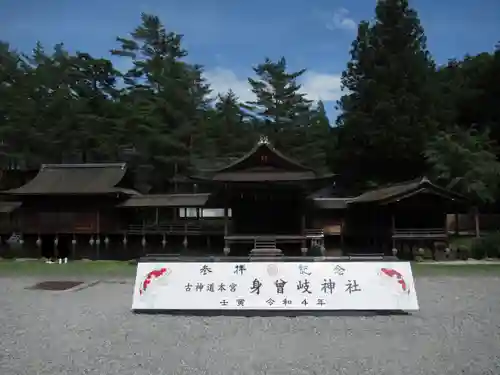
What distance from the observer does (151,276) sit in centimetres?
925

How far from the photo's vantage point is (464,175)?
29656 mm

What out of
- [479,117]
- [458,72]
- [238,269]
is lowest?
[238,269]

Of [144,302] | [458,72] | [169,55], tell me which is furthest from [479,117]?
[144,302]

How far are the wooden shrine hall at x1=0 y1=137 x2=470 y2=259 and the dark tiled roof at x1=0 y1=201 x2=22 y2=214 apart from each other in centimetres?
8

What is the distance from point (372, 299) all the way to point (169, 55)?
128 ft

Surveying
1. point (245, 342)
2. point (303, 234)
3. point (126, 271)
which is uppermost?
point (303, 234)

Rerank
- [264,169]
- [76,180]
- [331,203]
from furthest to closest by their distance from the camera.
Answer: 1. [76,180]
2. [331,203]
3. [264,169]

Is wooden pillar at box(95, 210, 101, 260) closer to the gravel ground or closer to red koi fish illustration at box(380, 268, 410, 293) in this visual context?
the gravel ground

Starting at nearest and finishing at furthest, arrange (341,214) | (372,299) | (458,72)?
(372,299) → (341,214) → (458,72)

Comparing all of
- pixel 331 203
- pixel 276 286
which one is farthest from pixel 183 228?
pixel 276 286

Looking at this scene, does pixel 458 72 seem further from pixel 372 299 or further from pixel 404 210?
pixel 372 299

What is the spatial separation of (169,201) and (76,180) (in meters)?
6.50

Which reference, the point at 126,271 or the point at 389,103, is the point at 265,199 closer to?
the point at 126,271

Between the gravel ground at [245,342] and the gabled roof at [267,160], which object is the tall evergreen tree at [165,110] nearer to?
the gabled roof at [267,160]
